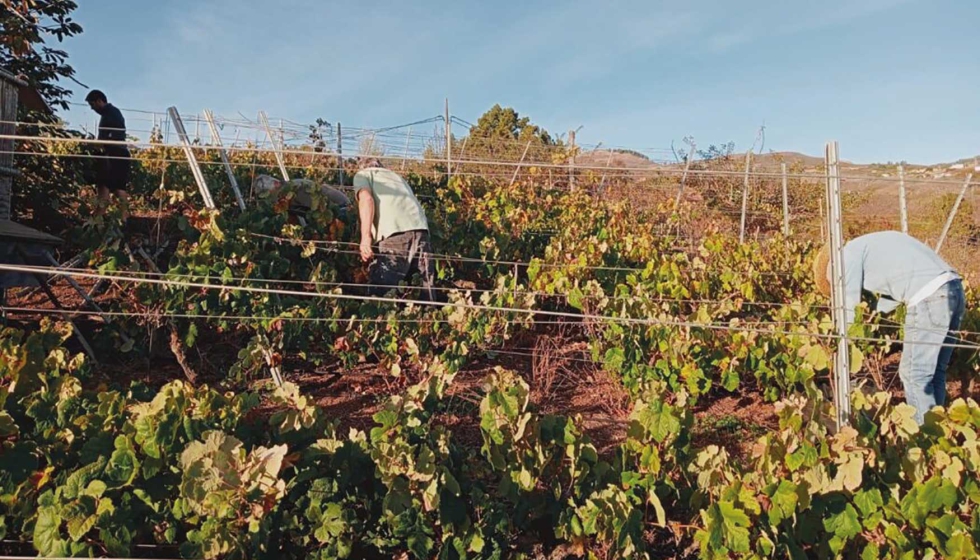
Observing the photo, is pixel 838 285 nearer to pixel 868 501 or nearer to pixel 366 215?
pixel 868 501

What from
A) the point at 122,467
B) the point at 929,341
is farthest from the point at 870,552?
the point at 122,467

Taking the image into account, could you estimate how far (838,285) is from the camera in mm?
2781

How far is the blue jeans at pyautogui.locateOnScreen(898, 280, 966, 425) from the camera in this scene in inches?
132

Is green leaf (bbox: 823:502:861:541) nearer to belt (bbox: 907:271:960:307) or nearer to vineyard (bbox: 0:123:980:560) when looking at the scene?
vineyard (bbox: 0:123:980:560)

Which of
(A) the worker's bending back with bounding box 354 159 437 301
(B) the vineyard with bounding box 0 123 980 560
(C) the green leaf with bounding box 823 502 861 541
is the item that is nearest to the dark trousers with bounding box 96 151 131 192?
(B) the vineyard with bounding box 0 123 980 560

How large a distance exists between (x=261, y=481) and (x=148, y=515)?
406 mm

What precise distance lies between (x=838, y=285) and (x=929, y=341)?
3.44 ft

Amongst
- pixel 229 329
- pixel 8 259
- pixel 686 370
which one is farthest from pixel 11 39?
pixel 686 370

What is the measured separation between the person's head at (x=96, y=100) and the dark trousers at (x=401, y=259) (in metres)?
2.98

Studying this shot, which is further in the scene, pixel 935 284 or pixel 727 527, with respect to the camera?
pixel 935 284

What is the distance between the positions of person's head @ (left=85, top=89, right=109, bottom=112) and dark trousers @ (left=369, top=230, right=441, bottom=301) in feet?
9.79

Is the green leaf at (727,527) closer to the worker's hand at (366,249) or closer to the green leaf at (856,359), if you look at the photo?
the green leaf at (856,359)

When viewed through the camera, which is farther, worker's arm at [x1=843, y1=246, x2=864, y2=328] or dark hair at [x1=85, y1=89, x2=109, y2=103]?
dark hair at [x1=85, y1=89, x2=109, y2=103]

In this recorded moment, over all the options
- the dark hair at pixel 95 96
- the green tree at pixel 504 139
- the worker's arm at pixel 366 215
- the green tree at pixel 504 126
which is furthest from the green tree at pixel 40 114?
the green tree at pixel 504 126
